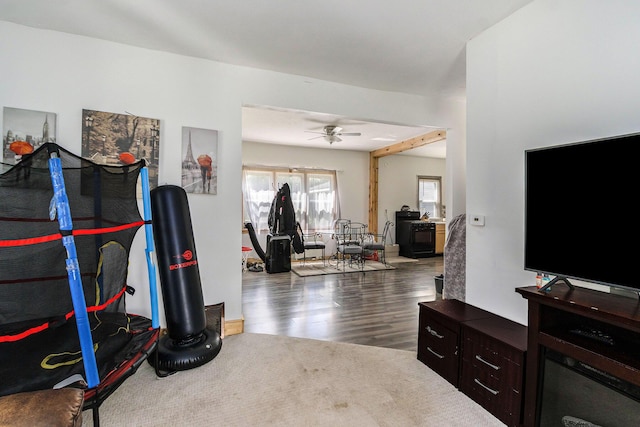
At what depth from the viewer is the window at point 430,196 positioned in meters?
8.78

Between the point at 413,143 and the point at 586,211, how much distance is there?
15.9ft

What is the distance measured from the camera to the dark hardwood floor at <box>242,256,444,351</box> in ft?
10.3

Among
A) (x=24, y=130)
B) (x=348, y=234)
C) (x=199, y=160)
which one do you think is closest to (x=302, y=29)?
(x=199, y=160)

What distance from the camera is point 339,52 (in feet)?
9.25

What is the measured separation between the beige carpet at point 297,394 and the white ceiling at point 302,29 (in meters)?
2.63

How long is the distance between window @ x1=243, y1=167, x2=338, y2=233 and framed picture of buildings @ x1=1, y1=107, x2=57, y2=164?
4.43 meters

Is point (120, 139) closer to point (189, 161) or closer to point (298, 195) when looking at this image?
point (189, 161)

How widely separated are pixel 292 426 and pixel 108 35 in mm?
3226

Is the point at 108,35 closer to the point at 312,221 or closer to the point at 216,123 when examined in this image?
the point at 216,123

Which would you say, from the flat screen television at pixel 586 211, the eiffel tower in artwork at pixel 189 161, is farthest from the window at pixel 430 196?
the flat screen television at pixel 586 211

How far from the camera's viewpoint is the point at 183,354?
2371mm

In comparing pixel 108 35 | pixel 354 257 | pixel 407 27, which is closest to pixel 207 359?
pixel 108 35

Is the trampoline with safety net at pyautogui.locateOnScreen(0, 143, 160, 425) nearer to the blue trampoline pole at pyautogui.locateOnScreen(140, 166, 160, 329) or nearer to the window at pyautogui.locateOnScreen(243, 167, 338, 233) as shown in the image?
the blue trampoline pole at pyautogui.locateOnScreen(140, 166, 160, 329)

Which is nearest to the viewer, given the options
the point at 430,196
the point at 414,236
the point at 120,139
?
the point at 120,139
